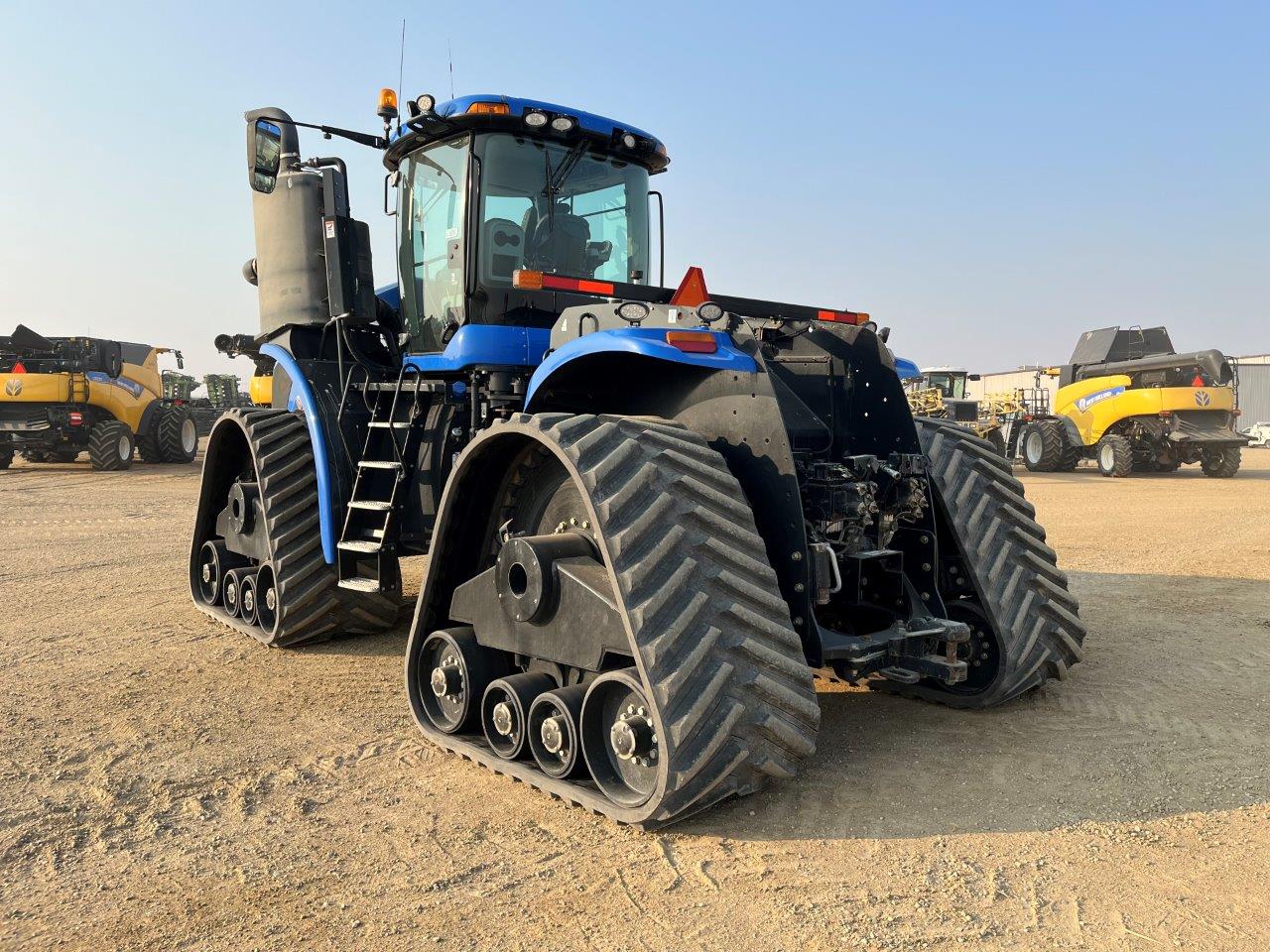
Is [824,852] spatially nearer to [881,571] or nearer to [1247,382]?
[881,571]

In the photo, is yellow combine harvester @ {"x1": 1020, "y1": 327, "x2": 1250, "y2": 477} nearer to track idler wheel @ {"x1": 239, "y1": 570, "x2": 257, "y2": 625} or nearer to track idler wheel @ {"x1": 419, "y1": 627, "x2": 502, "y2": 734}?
track idler wheel @ {"x1": 239, "y1": 570, "x2": 257, "y2": 625}

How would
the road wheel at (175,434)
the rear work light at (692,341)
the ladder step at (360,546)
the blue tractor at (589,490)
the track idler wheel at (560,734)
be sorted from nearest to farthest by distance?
the blue tractor at (589,490), the track idler wheel at (560,734), the rear work light at (692,341), the ladder step at (360,546), the road wheel at (175,434)

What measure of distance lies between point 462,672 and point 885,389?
232 cm

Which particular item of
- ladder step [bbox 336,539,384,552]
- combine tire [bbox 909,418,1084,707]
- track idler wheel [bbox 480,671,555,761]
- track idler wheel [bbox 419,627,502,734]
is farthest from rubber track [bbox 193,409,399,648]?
combine tire [bbox 909,418,1084,707]

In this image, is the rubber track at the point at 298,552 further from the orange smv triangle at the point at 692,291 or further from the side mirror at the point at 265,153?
the orange smv triangle at the point at 692,291

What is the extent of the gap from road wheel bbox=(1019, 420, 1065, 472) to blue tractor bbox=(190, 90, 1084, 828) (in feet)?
67.5

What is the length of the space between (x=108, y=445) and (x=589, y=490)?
67.5 feet

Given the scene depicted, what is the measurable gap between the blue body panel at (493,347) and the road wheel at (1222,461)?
21.7 meters

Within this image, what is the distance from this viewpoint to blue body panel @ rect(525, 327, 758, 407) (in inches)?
145

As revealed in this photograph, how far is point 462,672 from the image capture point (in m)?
4.18

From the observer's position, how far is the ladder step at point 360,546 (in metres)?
5.41

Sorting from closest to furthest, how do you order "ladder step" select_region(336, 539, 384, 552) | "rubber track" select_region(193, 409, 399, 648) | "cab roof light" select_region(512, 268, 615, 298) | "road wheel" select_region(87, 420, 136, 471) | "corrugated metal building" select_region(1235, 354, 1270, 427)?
"cab roof light" select_region(512, 268, 615, 298)
"ladder step" select_region(336, 539, 384, 552)
"rubber track" select_region(193, 409, 399, 648)
"road wheel" select_region(87, 420, 136, 471)
"corrugated metal building" select_region(1235, 354, 1270, 427)

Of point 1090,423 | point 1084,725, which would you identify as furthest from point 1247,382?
point 1084,725

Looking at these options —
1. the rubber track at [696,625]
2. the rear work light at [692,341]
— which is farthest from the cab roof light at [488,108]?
the rubber track at [696,625]
